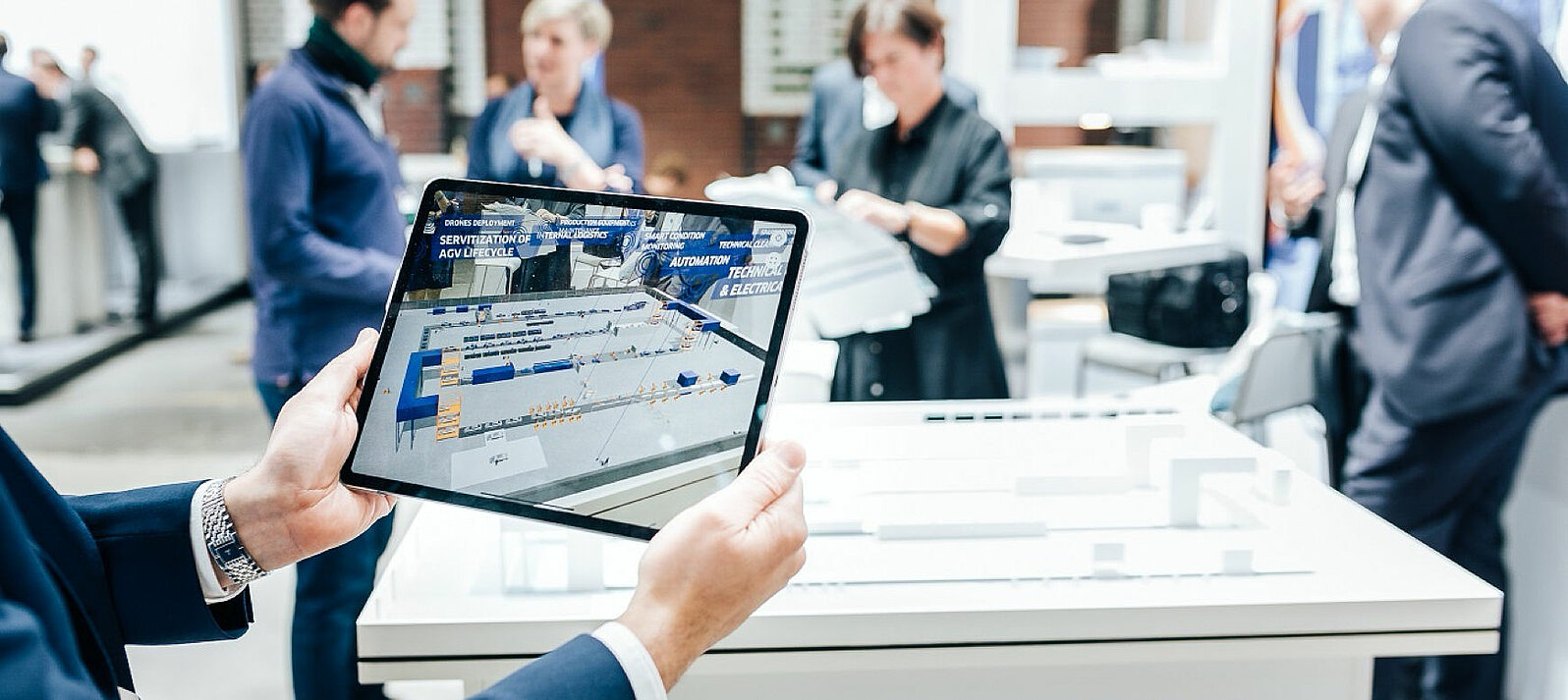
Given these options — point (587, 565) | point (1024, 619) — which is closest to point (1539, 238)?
point (1024, 619)

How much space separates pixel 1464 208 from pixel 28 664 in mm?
2279

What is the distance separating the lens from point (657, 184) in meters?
5.49

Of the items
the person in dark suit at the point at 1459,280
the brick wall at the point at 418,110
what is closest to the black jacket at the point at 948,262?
the person in dark suit at the point at 1459,280

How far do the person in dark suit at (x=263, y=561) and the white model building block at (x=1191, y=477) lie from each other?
24.3 inches

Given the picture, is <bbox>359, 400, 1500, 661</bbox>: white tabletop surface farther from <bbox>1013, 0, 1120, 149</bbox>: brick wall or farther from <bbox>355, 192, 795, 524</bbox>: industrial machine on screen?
<bbox>1013, 0, 1120, 149</bbox>: brick wall

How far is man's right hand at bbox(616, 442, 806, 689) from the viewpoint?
0.90m

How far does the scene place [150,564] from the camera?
1.06 m

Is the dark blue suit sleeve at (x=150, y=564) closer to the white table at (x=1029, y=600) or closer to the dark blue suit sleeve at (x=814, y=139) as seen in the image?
the white table at (x=1029, y=600)

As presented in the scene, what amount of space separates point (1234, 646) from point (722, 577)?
623 mm

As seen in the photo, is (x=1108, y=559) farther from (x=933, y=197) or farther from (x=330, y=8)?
(x=330, y=8)

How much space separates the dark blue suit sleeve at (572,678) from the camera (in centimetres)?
84

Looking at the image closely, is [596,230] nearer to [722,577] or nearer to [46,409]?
[722,577]

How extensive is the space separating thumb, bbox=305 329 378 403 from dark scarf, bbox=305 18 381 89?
4.60ft

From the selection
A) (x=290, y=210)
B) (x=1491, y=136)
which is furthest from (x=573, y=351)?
(x=1491, y=136)
